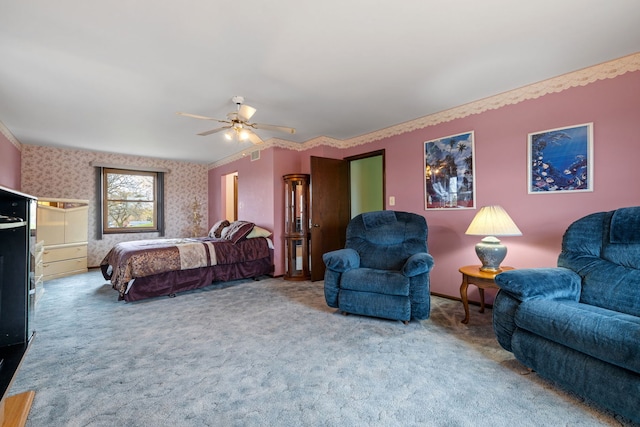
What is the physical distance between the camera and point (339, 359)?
201 cm

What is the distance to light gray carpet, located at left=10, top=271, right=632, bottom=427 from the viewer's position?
1459 millimetres

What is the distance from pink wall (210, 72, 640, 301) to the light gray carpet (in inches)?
31.5

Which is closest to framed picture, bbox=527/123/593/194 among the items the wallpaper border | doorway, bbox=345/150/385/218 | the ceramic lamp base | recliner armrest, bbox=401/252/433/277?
the wallpaper border

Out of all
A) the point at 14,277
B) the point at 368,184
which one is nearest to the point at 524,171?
the point at 368,184

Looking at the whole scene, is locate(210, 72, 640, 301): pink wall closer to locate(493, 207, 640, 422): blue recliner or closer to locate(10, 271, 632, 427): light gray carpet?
locate(493, 207, 640, 422): blue recliner

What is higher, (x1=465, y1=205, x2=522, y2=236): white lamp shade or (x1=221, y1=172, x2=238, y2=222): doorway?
(x1=221, y1=172, x2=238, y2=222): doorway

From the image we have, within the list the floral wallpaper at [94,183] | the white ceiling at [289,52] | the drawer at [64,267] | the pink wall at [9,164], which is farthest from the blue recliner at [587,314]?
the floral wallpaper at [94,183]

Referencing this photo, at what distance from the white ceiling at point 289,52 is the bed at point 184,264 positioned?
5.72ft

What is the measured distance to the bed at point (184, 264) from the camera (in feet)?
11.2

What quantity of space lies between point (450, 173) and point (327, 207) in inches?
72.1

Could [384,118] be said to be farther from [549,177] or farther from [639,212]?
[639,212]

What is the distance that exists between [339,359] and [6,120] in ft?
16.5

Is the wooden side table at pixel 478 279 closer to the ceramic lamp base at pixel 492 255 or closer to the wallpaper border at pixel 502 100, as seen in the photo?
the ceramic lamp base at pixel 492 255

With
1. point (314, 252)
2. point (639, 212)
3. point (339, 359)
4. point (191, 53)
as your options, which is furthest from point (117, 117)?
point (639, 212)
